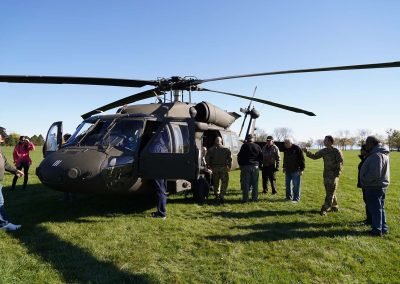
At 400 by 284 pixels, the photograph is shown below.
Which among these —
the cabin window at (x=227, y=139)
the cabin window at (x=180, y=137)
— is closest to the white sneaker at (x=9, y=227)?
the cabin window at (x=180, y=137)

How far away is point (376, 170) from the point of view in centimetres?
578

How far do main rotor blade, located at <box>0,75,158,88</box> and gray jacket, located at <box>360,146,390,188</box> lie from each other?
17.0 ft

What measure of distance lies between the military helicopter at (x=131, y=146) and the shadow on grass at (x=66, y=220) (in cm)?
95

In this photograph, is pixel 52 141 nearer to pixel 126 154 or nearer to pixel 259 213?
pixel 126 154

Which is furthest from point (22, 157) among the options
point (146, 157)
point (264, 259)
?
point (264, 259)

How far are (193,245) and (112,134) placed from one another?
309 cm

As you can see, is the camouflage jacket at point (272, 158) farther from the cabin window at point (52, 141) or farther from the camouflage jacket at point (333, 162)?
the cabin window at point (52, 141)

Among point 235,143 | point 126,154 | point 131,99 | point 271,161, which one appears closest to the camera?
point 126,154

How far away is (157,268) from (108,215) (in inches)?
119

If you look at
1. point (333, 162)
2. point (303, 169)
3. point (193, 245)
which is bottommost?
point (193, 245)

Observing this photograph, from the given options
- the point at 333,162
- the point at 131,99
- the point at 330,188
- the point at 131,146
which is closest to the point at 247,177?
the point at 330,188

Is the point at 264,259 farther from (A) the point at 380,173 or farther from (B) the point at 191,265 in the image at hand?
(A) the point at 380,173

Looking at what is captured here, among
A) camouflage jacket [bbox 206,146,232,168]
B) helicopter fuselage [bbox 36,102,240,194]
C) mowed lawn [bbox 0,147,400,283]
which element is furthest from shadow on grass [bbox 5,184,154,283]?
camouflage jacket [bbox 206,146,232,168]

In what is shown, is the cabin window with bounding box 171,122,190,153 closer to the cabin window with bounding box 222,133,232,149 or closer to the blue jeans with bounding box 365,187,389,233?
the cabin window with bounding box 222,133,232,149
